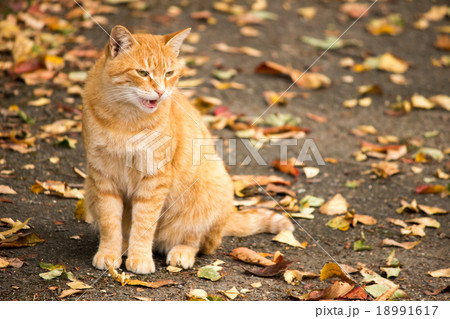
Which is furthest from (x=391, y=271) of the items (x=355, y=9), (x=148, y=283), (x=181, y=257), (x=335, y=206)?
(x=355, y=9)

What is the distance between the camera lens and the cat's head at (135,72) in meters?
3.70

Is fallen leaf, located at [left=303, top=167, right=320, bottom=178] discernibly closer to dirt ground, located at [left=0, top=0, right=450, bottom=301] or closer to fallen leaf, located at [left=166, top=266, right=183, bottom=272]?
dirt ground, located at [left=0, top=0, right=450, bottom=301]

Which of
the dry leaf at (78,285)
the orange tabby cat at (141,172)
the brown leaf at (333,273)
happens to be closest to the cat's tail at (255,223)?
the orange tabby cat at (141,172)

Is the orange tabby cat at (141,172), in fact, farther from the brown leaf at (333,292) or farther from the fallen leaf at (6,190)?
the brown leaf at (333,292)

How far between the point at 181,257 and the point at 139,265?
334 millimetres

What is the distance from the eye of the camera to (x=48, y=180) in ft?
16.1

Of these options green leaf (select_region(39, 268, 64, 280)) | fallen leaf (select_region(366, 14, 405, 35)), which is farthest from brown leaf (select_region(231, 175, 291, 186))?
fallen leaf (select_region(366, 14, 405, 35))

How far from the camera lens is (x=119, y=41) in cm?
371

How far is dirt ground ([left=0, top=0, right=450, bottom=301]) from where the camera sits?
3.71 meters

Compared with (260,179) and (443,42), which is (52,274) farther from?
(443,42)

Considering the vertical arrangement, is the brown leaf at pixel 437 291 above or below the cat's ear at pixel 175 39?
below

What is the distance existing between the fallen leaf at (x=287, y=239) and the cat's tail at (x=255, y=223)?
74 millimetres

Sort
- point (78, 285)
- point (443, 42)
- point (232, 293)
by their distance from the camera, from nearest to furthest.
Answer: point (78, 285) < point (232, 293) < point (443, 42)
